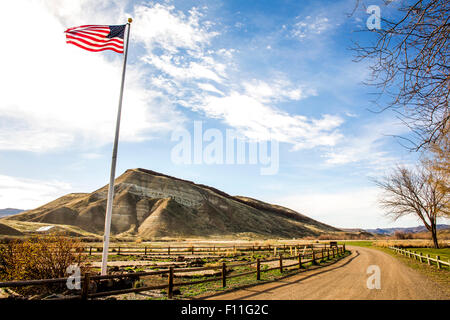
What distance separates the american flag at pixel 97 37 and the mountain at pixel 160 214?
76.0 meters

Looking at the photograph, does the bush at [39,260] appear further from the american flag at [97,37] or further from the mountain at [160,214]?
the mountain at [160,214]

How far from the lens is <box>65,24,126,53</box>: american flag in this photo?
11.8 meters

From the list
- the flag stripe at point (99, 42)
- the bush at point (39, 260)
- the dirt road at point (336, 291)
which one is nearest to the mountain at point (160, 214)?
the bush at point (39, 260)

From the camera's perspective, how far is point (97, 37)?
1206cm

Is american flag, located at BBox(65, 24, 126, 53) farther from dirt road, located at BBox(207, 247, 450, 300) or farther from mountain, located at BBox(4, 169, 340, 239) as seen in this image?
mountain, located at BBox(4, 169, 340, 239)

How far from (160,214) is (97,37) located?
88.0 m

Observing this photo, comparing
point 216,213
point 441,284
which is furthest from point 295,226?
point 441,284

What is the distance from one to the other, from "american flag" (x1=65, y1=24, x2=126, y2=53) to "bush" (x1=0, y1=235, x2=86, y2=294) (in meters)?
8.70

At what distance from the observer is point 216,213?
114688 mm

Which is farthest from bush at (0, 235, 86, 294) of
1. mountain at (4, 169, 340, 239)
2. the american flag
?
mountain at (4, 169, 340, 239)

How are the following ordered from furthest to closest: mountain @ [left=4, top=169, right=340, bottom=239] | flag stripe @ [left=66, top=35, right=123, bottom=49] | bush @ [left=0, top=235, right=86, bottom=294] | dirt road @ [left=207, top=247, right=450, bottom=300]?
1. mountain @ [left=4, top=169, right=340, bottom=239]
2. flag stripe @ [left=66, top=35, right=123, bottom=49]
3. bush @ [left=0, top=235, right=86, bottom=294]
4. dirt road @ [left=207, top=247, right=450, bottom=300]

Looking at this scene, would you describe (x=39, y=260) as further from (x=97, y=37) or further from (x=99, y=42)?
(x=97, y=37)

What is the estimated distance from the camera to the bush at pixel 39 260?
35.4ft

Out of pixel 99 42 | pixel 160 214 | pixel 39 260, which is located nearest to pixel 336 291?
pixel 39 260
